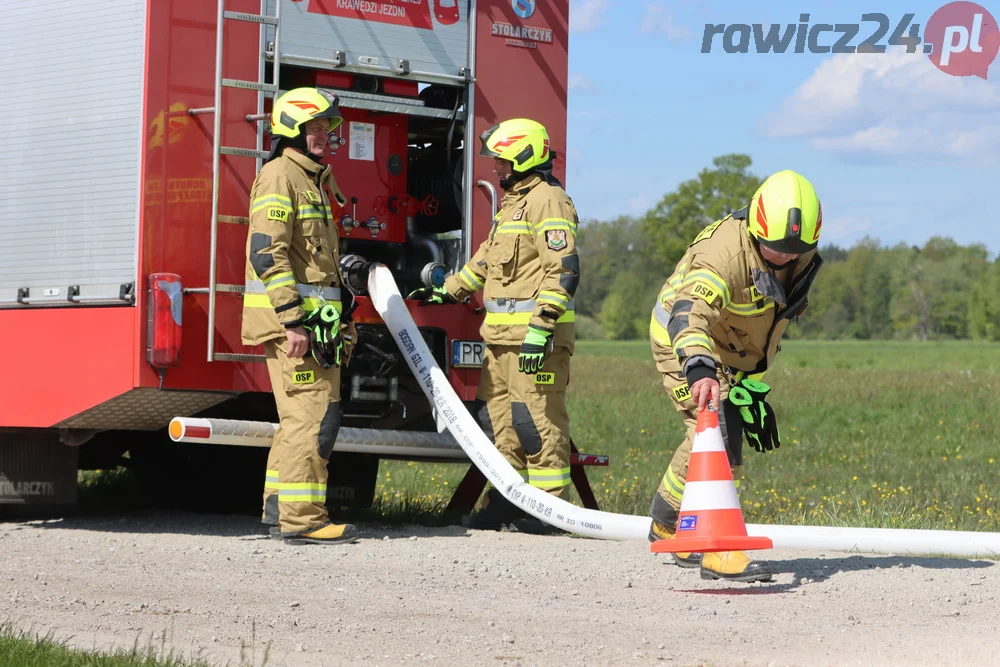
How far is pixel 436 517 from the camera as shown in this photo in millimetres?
8852

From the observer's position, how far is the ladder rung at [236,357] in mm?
7484

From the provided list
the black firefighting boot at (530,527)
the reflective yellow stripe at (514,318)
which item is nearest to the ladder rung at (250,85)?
the reflective yellow stripe at (514,318)

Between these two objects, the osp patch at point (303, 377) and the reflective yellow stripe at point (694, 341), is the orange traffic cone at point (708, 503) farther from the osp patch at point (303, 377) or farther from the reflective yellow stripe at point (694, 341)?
the osp patch at point (303, 377)

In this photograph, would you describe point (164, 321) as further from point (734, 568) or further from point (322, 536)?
point (734, 568)

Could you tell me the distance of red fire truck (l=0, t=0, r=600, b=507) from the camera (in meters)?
7.38

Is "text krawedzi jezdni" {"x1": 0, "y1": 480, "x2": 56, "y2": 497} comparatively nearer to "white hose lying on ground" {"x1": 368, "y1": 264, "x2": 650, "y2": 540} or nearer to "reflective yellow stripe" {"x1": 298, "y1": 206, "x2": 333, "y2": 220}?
"white hose lying on ground" {"x1": 368, "y1": 264, "x2": 650, "y2": 540}

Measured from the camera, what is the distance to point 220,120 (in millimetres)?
7477

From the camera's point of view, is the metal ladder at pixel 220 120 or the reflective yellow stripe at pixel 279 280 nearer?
the reflective yellow stripe at pixel 279 280

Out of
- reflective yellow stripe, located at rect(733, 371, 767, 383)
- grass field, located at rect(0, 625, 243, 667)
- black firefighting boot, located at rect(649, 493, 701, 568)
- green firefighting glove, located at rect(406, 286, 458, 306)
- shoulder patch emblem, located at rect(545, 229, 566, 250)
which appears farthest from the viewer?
green firefighting glove, located at rect(406, 286, 458, 306)

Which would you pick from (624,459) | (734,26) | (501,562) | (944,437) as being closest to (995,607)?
(501,562)

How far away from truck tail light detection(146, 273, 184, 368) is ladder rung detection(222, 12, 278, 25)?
1.37m

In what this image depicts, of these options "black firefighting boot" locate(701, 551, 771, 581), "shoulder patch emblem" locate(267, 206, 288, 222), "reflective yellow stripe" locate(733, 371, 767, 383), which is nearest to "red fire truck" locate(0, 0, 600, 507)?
"shoulder patch emblem" locate(267, 206, 288, 222)

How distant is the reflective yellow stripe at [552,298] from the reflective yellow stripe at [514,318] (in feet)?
0.72

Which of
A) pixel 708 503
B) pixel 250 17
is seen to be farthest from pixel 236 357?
pixel 708 503
